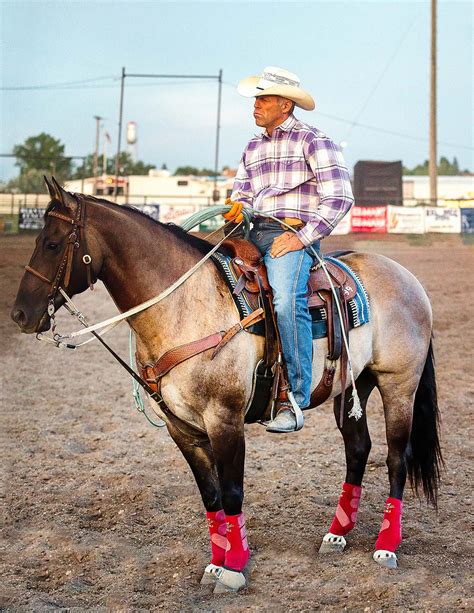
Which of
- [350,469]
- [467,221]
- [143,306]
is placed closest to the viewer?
[143,306]

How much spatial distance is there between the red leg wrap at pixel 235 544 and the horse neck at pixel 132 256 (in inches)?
50.4

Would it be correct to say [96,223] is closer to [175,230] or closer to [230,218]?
[175,230]

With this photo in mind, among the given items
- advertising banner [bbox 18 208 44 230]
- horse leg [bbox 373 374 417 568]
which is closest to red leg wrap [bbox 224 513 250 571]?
horse leg [bbox 373 374 417 568]

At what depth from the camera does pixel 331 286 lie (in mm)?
4301

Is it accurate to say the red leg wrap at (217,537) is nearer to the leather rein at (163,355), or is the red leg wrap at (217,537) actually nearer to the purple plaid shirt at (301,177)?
the leather rein at (163,355)

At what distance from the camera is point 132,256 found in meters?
3.80

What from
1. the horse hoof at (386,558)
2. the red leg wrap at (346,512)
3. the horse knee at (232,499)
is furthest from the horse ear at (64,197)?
the horse hoof at (386,558)

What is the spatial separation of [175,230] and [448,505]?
2800mm

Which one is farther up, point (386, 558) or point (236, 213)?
point (236, 213)

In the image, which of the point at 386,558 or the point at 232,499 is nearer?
the point at 232,499

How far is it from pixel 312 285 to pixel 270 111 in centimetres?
101

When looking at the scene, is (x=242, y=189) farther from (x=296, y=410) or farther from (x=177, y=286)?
(x=296, y=410)

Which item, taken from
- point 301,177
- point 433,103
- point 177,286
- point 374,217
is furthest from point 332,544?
point 433,103

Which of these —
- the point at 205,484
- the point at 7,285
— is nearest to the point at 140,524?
the point at 205,484
